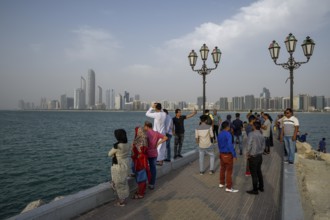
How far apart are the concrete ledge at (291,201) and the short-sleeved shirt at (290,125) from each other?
6.90ft

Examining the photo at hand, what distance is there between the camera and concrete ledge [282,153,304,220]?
4.55m

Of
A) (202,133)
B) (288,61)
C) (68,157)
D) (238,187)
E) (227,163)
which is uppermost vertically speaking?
(288,61)

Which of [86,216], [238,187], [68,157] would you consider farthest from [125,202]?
[68,157]

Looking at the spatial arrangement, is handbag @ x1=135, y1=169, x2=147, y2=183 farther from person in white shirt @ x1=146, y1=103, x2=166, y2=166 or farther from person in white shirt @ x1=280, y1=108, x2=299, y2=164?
person in white shirt @ x1=280, y1=108, x2=299, y2=164

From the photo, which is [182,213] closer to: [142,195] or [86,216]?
[142,195]

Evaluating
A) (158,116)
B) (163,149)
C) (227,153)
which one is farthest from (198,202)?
(158,116)

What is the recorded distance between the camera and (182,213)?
5.29 m

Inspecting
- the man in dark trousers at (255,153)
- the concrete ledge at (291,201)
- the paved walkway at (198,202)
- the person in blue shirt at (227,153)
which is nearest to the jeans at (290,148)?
the paved walkway at (198,202)

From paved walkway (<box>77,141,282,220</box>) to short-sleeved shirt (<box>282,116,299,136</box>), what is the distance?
1.89 m

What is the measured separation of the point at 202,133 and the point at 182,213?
3.20 meters

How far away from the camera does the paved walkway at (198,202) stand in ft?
17.1

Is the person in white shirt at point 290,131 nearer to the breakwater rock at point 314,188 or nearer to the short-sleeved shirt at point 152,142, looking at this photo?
the breakwater rock at point 314,188

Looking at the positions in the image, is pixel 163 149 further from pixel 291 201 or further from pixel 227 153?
pixel 291 201

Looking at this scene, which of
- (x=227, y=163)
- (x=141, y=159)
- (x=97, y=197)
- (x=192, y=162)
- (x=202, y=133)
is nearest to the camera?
(x=97, y=197)
